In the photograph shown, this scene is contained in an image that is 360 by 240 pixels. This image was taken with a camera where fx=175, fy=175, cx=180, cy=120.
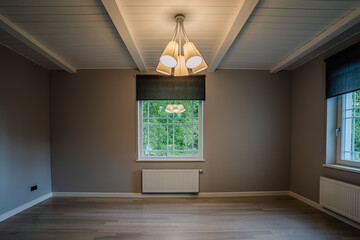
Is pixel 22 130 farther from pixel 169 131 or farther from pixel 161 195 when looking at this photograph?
pixel 161 195

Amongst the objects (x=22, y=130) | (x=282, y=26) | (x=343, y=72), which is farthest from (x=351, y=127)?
(x=22, y=130)

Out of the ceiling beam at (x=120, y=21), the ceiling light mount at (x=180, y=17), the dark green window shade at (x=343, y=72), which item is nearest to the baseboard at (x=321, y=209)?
the dark green window shade at (x=343, y=72)

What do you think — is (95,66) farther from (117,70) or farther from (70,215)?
(70,215)

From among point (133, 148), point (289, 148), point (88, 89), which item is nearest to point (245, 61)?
point (289, 148)

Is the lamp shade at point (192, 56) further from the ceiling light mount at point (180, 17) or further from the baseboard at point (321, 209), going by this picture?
the baseboard at point (321, 209)

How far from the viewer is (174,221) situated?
2.50 meters

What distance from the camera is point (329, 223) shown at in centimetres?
244

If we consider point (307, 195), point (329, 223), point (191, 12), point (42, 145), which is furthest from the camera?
point (42, 145)

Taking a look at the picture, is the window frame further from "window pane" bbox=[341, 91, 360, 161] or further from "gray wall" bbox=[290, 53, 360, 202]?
"gray wall" bbox=[290, 53, 360, 202]

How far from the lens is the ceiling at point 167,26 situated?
1770mm

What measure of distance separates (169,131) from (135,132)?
678 mm

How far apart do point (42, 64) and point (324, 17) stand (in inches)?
171

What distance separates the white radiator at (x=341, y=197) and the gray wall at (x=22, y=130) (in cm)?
476

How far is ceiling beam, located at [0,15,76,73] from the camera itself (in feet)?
6.45
